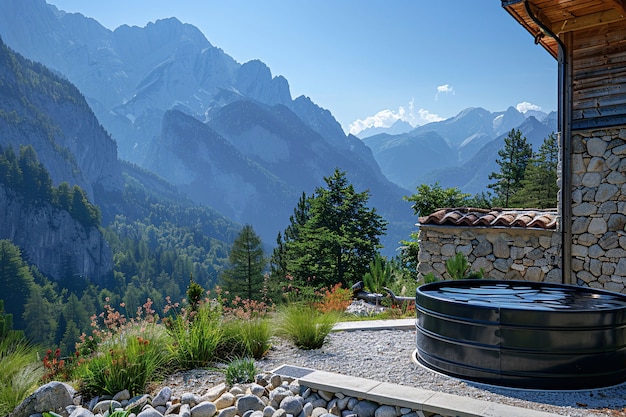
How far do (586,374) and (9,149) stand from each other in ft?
343

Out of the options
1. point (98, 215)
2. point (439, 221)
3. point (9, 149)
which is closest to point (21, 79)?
point (9, 149)

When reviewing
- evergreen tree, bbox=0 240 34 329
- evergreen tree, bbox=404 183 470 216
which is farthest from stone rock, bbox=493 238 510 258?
evergreen tree, bbox=0 240 34 329

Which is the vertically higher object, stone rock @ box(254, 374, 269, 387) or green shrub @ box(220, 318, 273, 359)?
green shrub @ box(220, 318, 273, 359)

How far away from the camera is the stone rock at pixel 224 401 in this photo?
3.99 meters

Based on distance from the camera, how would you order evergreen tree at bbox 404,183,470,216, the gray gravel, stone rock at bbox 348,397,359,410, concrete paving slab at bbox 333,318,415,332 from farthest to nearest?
1. evergreen tree at bbox 404,183,470,216
2. concrete paving slab at bbox 333,318,415,332
3. stone rock at bbox 348,397,359,410
4. the gray gravel

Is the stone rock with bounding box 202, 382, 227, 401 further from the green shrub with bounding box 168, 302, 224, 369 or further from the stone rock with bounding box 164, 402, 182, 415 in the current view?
the green shrub with bounding box 168, 302, 224, 369

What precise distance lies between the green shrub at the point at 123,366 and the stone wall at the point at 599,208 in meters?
6.30

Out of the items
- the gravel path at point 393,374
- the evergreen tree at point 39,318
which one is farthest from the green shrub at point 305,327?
the evergreen tree at point 39,318

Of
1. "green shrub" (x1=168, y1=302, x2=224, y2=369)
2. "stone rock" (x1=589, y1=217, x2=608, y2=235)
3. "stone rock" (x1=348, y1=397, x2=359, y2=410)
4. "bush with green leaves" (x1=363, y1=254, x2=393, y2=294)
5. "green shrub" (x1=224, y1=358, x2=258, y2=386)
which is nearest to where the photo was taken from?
"stone rock" (x1=348, y1=397, x2=359, y2=410)

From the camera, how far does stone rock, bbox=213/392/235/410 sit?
3992 millimetres

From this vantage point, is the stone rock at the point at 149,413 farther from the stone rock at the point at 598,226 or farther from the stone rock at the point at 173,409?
the stone rock at the point at 598,226

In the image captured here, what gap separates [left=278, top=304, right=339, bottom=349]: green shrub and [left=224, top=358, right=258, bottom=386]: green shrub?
2.82 ft

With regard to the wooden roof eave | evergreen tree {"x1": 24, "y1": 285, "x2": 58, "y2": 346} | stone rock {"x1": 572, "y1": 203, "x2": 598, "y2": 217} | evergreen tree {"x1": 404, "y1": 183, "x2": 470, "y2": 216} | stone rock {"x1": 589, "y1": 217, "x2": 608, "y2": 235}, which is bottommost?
evergreen tree {"x1": 24, "y1": 285, "x2": 58, "y2": 346}

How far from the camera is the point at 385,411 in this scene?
3.55 meters
